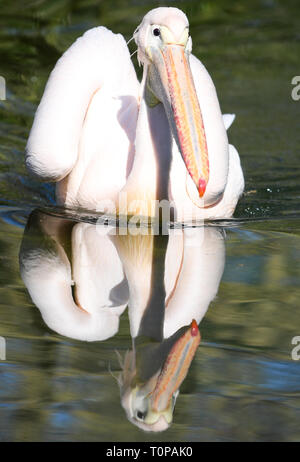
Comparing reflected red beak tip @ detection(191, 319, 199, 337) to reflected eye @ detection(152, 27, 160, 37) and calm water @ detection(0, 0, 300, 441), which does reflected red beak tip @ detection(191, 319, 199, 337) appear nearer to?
calm water @ detection(0, 0, 300, 441)

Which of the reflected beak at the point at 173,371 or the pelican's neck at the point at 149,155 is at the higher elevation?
the pelican's neck at the point at 149,155

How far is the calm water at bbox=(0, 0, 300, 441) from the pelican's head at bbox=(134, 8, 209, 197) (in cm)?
47

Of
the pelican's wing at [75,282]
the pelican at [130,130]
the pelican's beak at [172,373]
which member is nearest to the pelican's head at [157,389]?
the pelican's beak at [172,373]

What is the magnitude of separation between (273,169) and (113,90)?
149cm

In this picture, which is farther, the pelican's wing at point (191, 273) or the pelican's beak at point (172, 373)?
the pelican's wing at point (191, 273)

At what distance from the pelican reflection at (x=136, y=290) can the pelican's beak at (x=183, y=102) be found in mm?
417

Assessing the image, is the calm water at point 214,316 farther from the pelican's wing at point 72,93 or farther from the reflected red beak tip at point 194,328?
the pelican's wing at point 72,93

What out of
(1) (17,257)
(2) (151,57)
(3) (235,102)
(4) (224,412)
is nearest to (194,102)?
(2) (151,57)

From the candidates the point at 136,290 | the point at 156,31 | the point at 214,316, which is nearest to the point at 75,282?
the point at 136,290

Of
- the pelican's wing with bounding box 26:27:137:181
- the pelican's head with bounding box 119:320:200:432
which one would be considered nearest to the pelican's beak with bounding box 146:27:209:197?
the pelican's wing with bounding box 26:27:137:181

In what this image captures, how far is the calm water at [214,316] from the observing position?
2617mm

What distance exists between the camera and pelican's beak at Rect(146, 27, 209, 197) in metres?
3.84

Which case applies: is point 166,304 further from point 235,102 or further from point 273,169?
point 235,102

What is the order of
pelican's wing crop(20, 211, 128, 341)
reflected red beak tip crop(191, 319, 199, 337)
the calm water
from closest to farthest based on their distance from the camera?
the calm water < reflected red beak tip crop(191, 319, 199, 337) < pelican's wing crop(20, 211, 128, 341)
